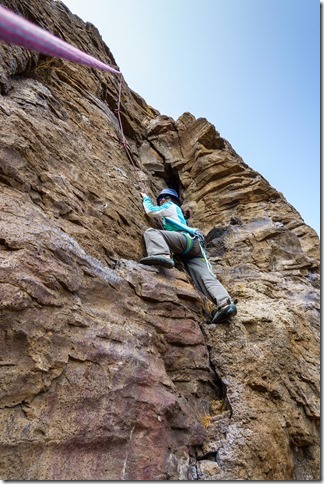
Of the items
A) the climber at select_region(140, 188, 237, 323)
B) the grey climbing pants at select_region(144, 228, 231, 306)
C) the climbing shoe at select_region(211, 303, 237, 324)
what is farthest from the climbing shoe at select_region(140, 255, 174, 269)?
the climbing shoe at select_region(211, 303, 237, 324)

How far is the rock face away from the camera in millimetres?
2732

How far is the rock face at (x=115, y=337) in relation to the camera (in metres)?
2.73

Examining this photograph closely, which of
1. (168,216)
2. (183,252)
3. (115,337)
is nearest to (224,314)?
(183,252)

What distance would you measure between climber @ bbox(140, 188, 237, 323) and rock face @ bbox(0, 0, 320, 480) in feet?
0.77

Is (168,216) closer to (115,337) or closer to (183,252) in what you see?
(183,252)

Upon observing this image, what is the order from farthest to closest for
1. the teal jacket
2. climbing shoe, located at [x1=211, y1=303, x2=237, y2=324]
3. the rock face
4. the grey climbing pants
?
the teal jacket
the grey climbing pants
climbing shoe, located at [x1=211, y1=303, x2=237, y2=324]
the rock face

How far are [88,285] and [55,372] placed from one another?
1.16 metres

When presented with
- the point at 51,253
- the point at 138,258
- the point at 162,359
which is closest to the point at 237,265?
the point at 138,258

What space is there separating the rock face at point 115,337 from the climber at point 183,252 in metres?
0.24

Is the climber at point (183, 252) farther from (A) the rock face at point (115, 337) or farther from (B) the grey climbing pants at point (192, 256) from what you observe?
(A) the rock face at point (115, 337)

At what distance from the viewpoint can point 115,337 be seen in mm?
3469

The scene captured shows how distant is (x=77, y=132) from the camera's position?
673 centimetres

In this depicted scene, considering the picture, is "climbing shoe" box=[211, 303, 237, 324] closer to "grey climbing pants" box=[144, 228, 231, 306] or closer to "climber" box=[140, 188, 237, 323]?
"climber" box=[140, 188, 237, 323]

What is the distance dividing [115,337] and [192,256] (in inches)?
137
